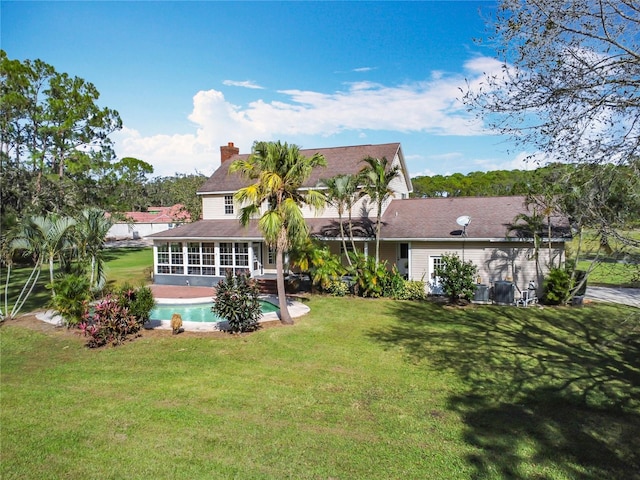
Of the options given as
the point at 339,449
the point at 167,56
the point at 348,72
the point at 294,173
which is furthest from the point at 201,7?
Answer: the point at 339,449

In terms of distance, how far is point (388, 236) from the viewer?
750 inches

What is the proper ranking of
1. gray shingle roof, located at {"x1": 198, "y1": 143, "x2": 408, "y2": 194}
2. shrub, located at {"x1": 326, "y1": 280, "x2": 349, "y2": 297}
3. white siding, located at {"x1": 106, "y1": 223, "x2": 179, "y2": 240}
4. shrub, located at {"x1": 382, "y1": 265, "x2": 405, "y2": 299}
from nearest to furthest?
shrub, located at {"x1": 382, "y1": 265, "x2": 405, "y2": 299}, shrub, located at {"x1": 326, "y1": 280, "x2": 349, "y2": 297}, gray shingle roof, located at {"x1": 198, "y1": 143, "x2": 408, "y2": 194}, white siding, located at {"x1": 106, "y1": 223, "x2": 179, "y2": 240}

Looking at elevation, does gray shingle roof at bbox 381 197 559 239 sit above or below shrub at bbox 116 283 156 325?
above

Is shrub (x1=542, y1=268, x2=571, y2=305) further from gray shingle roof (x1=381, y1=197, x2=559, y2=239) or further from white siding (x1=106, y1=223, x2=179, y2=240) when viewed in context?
white siding (x1=106, y1=223, x2=179, y2=240)

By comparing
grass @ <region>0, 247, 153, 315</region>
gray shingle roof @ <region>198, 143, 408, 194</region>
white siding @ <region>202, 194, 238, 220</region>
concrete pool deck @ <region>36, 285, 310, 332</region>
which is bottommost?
concrete pool deck @ <region>36, 285, 310, 332</region>

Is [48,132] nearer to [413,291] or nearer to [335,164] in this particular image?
[335,164]

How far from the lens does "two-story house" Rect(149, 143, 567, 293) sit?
17.5 meters

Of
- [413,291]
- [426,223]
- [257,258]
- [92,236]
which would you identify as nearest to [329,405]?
[413,291]

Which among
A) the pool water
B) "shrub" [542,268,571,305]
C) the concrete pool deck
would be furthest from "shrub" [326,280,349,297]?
"shrub" [542,268,571,305]

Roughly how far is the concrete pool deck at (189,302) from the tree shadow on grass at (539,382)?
401 cm

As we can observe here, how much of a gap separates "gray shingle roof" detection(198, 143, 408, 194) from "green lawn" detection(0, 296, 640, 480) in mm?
12833

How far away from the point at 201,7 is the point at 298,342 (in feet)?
39.8

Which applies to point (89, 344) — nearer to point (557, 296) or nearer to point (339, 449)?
point (339, 449)

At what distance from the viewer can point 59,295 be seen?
504 inches
